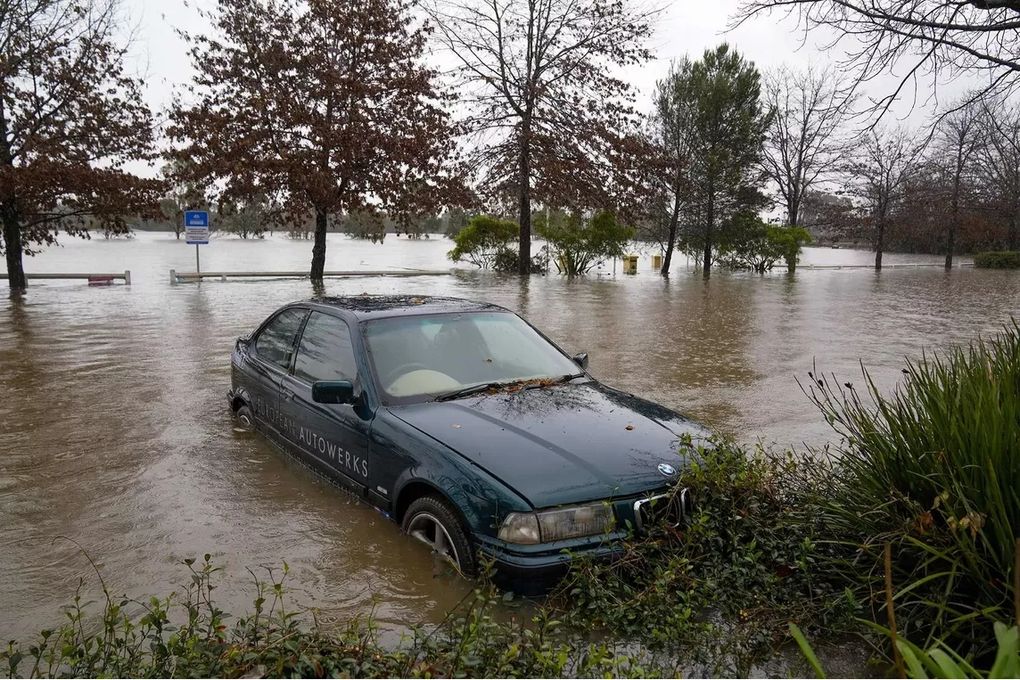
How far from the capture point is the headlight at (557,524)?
11.1 feet

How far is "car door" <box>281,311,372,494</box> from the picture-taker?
4480mm

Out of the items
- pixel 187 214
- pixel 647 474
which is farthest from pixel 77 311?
pixel 647 474

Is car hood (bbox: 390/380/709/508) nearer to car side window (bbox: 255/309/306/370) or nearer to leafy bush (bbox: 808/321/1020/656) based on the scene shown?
leafy bush (bbox: 808/321/1020/656)

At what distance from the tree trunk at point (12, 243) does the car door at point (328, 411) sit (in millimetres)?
18324

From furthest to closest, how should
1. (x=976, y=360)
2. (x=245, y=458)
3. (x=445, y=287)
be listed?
(x=445, y=287)
(x=245, y=458)
(x=976, y=360)

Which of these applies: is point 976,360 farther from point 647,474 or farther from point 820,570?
point 647,474

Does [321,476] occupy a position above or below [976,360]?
below

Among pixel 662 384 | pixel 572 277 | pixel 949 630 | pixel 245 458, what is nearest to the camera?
pixel 949 630

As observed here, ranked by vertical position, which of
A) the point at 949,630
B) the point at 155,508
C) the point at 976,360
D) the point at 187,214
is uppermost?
the point at 187,214

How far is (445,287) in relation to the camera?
22859 millimetres

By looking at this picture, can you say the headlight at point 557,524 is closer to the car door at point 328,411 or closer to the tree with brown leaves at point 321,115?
the car door at point 328,411

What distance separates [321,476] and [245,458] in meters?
1.21

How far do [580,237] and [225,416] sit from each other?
23577mm

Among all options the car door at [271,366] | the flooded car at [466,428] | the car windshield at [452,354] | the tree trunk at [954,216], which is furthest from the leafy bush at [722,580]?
the tree trunk at [954,216]
